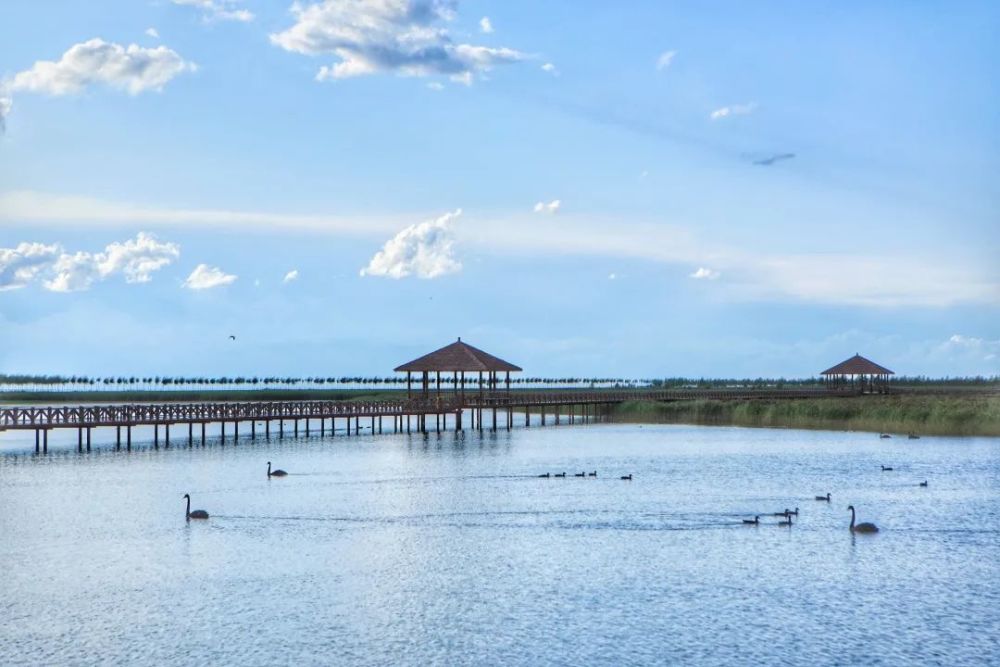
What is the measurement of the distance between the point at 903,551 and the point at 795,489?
13821 millimetres

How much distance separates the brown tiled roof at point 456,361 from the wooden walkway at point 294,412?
2803 millimetres

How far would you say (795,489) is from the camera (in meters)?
43.7

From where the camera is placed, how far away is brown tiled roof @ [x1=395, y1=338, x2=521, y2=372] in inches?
3236

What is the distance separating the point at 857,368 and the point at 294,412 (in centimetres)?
6390

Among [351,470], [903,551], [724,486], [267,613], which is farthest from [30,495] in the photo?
[903,551]

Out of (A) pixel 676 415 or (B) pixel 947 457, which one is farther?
(A) pixel 676 415

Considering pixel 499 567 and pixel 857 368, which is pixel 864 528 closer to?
pixel 499 567

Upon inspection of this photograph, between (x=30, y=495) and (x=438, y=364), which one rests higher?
(x=438, y=364)

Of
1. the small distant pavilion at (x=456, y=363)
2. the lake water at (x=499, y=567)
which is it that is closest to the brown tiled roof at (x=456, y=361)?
the small distant pavilion at (x=456, y=363)

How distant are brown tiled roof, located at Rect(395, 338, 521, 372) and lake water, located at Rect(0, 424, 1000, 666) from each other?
2977 centimetres

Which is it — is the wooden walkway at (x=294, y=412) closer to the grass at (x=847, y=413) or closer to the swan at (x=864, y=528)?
the grass at (x=847, y=413)

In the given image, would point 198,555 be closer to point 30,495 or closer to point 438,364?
point 30,495

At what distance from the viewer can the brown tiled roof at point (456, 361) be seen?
270ft

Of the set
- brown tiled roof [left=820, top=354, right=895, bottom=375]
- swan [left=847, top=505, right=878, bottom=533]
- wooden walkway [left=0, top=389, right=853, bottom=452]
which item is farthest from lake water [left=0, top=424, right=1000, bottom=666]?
brown tiled roof [left=820, top=354, right=895, bottom=375]
